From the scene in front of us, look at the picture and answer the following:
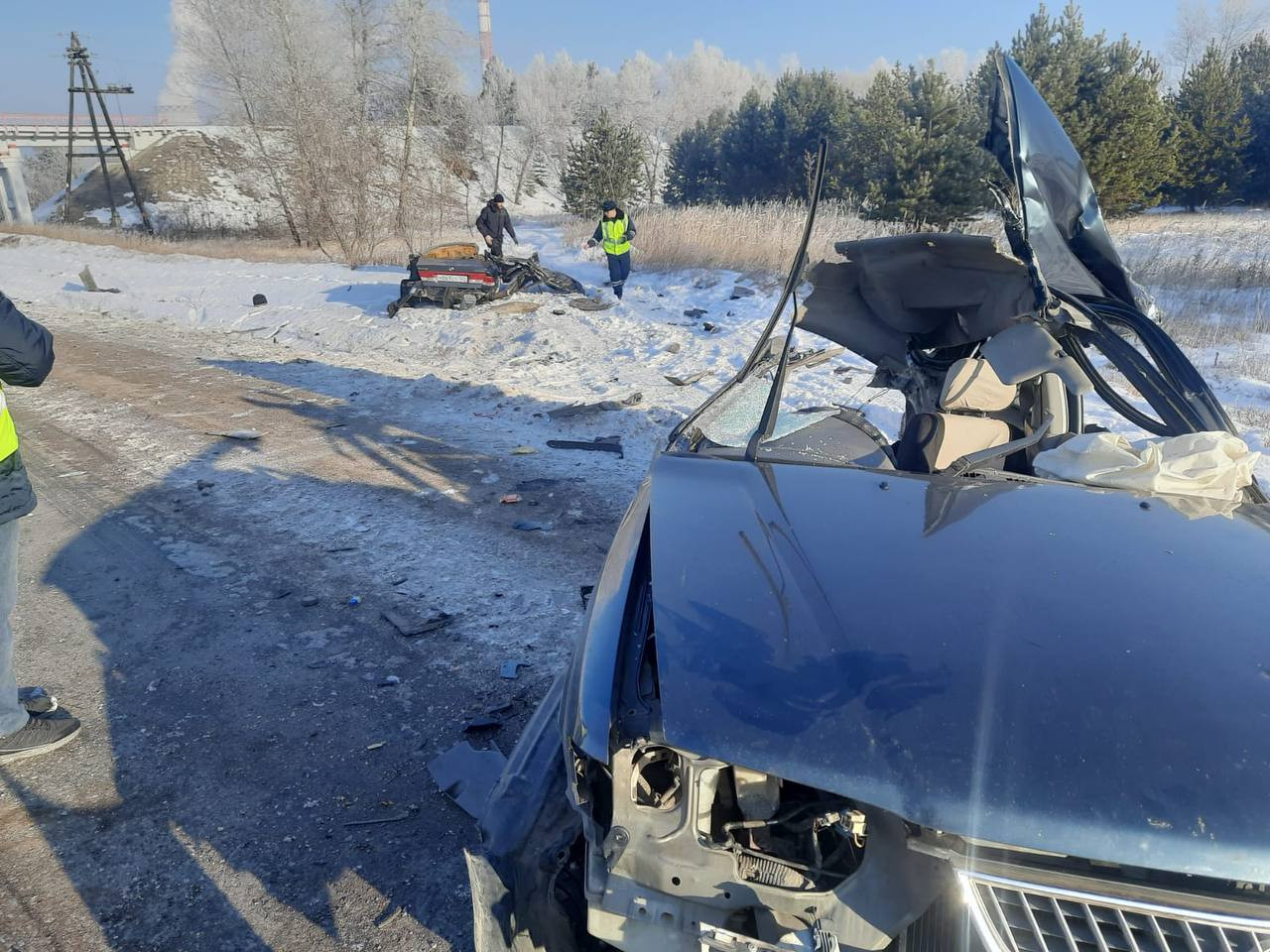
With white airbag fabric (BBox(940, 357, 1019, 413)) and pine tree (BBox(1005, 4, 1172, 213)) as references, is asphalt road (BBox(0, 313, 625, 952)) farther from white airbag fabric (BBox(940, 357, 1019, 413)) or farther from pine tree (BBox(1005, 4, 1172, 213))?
pine tree (BBox(1005, 4, 1172, 213))

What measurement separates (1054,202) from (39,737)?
4.62 meters

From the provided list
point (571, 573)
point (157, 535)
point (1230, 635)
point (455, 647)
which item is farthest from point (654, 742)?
point (157, 535)

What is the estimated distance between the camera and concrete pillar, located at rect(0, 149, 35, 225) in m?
41.5

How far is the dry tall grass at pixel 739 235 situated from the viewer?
1427 centimetres

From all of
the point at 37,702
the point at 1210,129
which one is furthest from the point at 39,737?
the point at 1210,129

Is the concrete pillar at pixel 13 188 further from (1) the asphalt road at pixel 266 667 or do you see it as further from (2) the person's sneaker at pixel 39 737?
(2) the person's sneaker at pixel 39 737

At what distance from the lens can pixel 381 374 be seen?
976cm

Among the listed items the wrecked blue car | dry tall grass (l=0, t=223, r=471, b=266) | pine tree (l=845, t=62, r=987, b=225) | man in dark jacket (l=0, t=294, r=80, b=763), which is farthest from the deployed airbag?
dry tall grass (l=0, t=223, r=471, b=266)

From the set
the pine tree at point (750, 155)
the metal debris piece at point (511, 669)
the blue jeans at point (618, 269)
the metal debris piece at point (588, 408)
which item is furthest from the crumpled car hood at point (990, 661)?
the pine tree at point (750, 155)

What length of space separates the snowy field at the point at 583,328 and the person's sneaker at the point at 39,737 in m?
4.14

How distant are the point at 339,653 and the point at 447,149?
31.9m

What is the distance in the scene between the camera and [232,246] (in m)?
25.9

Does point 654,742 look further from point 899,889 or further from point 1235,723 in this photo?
point 1235,723

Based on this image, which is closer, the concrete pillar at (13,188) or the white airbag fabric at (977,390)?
the white airbag fabric at (977,390)
